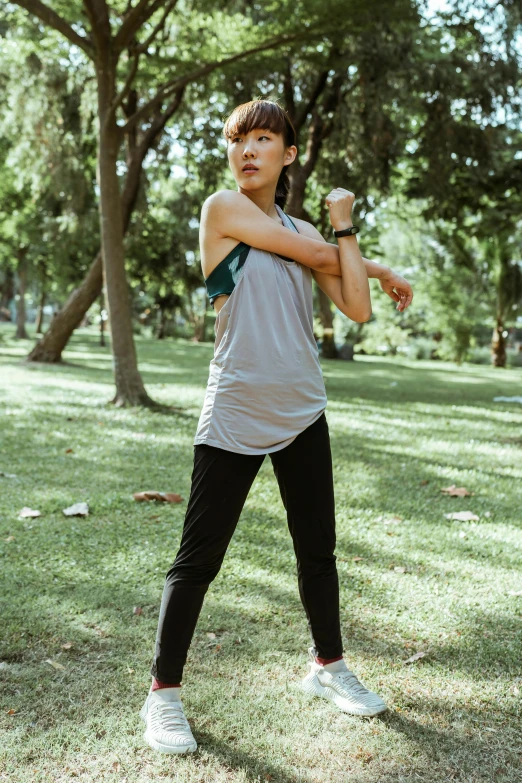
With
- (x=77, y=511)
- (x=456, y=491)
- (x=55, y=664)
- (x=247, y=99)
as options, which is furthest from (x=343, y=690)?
(x=247, y=99)

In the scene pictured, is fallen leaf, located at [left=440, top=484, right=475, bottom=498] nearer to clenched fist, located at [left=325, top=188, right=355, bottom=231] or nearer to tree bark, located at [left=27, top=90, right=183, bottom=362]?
clenched fist, located at [left=325, top=188, right=355, bottom=231]

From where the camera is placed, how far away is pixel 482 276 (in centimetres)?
3127

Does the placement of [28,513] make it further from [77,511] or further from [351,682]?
→ [351,682]

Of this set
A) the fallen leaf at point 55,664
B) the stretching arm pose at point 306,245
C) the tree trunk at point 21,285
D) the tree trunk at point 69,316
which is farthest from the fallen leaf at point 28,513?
the tree trunk at point 21,285

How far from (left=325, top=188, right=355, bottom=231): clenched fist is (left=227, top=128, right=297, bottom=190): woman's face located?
216 mm

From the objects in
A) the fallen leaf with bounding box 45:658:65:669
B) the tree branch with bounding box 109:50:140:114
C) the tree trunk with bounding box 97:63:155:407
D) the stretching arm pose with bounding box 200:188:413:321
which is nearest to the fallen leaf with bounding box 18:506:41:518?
the fallen leaf with bounding box 45:658:65:669

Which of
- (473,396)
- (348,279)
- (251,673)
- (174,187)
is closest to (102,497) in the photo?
(251,673)

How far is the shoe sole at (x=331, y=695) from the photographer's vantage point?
2531 millimetres

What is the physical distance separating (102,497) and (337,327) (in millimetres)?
38006

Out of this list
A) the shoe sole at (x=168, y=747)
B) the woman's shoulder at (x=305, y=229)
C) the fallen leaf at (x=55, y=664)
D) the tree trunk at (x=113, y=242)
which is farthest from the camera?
the tree trunk at (x=113, y=242)

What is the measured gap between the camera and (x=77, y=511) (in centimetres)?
474

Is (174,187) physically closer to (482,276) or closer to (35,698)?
(482,276)

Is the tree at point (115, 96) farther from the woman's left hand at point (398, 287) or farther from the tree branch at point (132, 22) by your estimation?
the woman's left hand at point (398, 287)

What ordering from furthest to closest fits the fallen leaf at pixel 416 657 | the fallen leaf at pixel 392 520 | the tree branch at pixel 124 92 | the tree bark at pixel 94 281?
1. the tree bark at pixel 94 281
2. the tree branch at pixel 124 92
3. the fallen leaf at pixel 392 520
4. the fallen leaf at pixel 416 657
